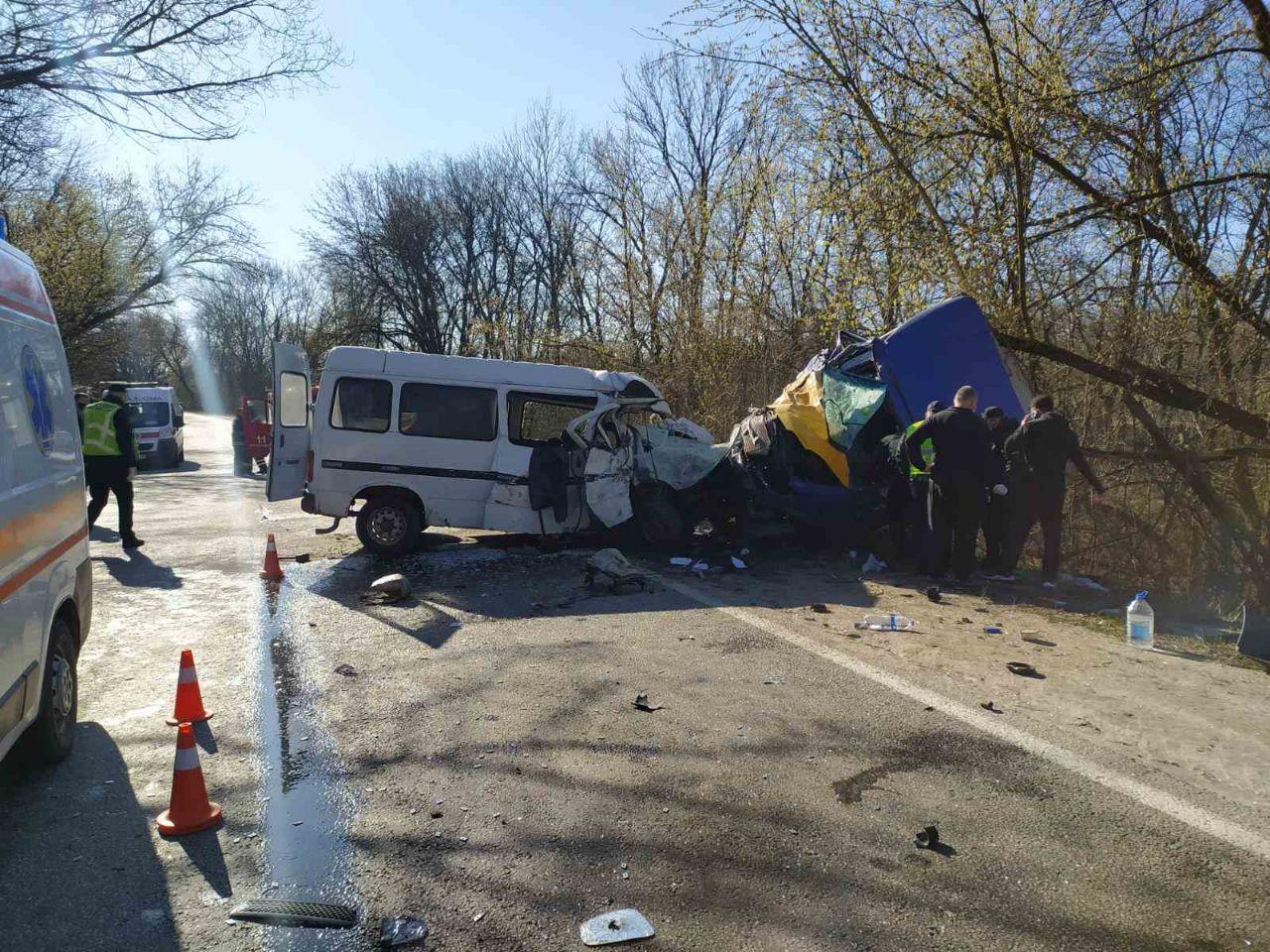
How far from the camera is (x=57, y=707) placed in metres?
4.37

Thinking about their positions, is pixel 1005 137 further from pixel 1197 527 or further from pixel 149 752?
pixel 149 752

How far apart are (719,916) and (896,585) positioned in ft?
20.2

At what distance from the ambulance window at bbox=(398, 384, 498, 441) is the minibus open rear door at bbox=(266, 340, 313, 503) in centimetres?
119

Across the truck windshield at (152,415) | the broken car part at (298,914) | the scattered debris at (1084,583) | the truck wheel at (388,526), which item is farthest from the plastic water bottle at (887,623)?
the truck windshield at (152,415)

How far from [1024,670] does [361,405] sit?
7.29 metres

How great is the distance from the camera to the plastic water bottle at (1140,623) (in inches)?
257

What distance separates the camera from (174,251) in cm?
3319

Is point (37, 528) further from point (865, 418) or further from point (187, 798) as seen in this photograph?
point (865, 418)

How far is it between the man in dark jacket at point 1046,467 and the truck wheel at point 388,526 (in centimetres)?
635

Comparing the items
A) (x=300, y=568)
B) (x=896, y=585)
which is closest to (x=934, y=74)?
(x=896, y=585)

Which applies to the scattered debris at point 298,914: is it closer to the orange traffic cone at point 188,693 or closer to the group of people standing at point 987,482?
the orange traffic cone at point 188,693

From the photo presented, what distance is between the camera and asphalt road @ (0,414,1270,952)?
10.2 ft

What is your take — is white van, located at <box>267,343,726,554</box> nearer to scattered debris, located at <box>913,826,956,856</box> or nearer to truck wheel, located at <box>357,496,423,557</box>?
truck wheel, located at <box>357,496,423,557</box>

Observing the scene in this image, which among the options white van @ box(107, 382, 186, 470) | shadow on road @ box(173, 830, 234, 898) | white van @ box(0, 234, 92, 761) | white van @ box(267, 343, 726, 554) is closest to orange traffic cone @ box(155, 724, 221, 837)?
shadow on road @ box(173, 830, 234, 898)
